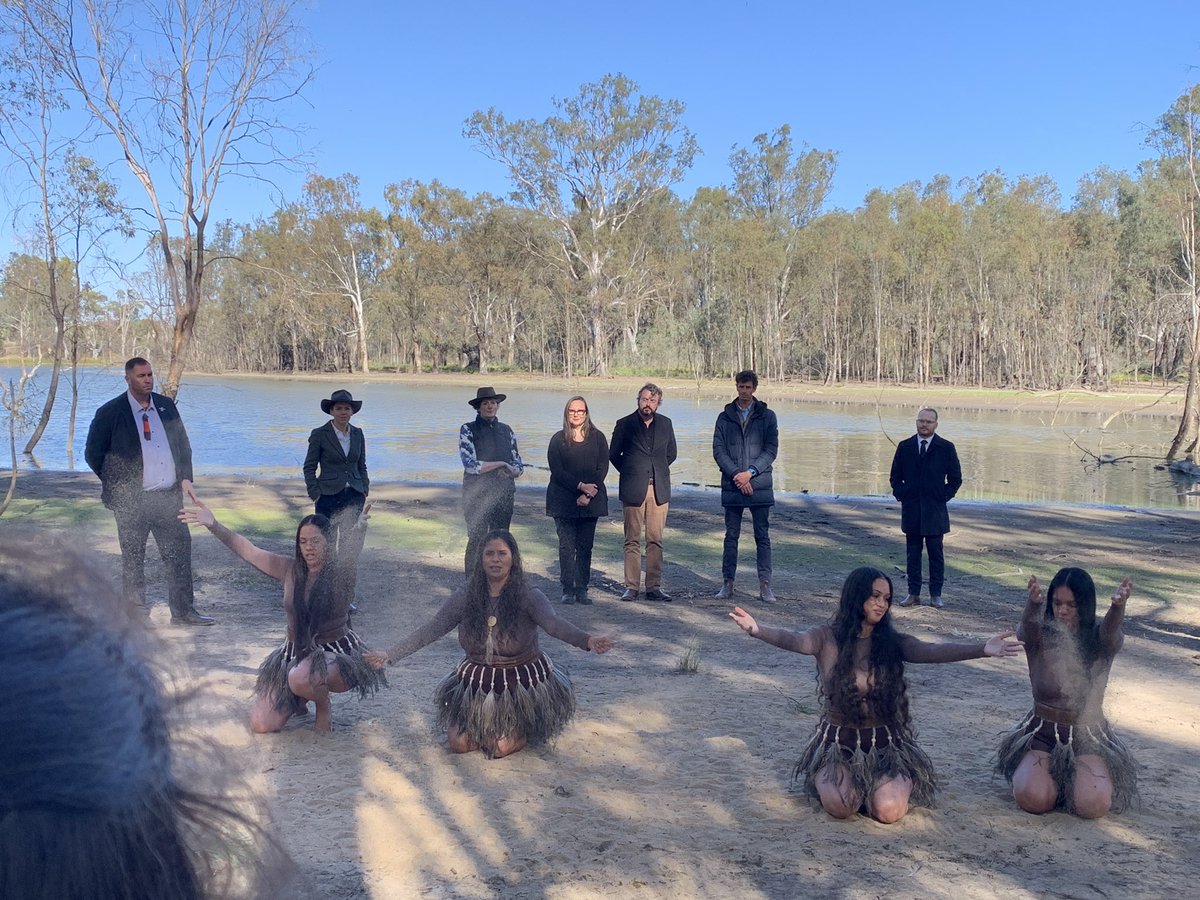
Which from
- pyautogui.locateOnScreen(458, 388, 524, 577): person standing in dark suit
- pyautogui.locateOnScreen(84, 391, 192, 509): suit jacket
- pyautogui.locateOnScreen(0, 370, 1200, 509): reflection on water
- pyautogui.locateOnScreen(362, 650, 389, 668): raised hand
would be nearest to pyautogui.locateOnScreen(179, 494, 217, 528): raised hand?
pyautogui.locateOnScreen(362, 650, 389, 668): raised hand

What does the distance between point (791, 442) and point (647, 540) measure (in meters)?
18.7

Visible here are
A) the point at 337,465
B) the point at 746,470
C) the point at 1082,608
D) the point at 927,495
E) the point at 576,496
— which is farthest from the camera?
the point at 746,470

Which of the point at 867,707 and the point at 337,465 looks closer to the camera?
the point at 867,707

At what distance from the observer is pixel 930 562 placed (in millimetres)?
9234

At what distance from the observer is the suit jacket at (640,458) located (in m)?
9.55

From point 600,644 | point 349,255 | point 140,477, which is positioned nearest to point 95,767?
point 600,644

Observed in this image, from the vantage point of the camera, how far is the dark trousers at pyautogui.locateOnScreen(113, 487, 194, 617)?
780 centimetres

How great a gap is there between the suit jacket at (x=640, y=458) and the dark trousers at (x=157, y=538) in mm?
3656

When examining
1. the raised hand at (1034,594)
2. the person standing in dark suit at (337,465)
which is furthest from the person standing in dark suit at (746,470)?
the raised hand at (1034,594)

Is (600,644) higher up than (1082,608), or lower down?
lower down

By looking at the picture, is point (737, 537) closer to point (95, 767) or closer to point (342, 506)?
point (342, 506)

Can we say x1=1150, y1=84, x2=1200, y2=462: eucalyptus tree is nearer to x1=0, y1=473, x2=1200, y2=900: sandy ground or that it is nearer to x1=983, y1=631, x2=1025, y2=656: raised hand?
x1=0, y1=473, x2=1200, y2=900: sandy ground

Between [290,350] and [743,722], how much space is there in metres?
82.4

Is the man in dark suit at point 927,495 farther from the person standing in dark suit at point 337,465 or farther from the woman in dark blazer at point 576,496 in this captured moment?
the person standing in dark suit at point 337,465
